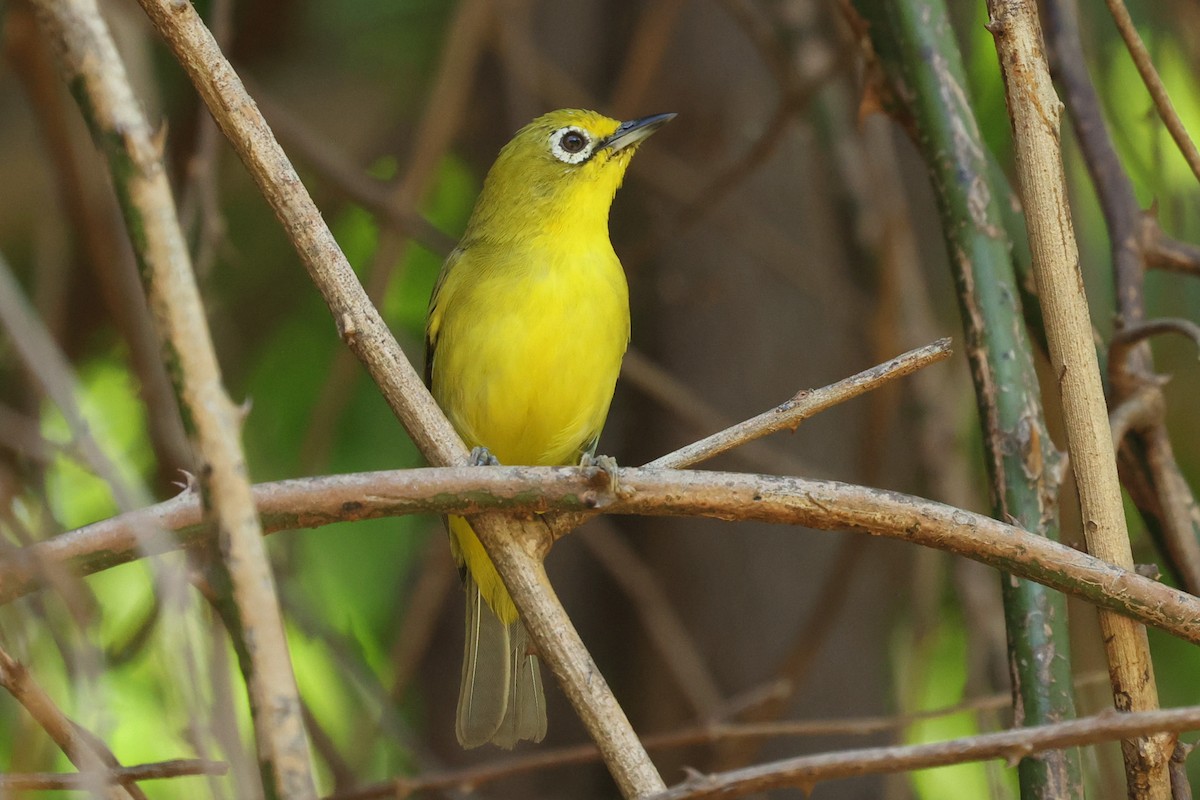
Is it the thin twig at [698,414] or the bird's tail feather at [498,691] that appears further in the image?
the thin twig at [698,414]

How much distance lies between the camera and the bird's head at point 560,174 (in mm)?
3994

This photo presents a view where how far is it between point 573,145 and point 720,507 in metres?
2.57

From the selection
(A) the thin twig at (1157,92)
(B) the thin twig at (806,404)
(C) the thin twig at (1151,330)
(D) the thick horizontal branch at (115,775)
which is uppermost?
(A) the thin twig at (1157,92)

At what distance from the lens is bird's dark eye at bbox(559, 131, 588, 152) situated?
4.11 meters

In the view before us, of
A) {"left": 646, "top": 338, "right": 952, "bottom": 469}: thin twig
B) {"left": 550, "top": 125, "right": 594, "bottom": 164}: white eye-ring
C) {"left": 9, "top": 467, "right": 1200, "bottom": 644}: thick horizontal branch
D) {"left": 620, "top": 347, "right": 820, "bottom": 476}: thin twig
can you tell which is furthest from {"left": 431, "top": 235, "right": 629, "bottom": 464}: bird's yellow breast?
{"left": 9, "top": 467, "right": 1200, "bottom": 644}: thick horizontal branch

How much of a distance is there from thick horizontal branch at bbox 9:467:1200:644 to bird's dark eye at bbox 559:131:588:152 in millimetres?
2488

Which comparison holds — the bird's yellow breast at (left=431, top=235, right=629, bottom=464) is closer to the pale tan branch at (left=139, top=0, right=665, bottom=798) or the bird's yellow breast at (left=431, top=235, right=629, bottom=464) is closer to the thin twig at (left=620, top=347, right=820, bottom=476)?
the thin twig at (left=620, top=347, right=820, bottom=476)

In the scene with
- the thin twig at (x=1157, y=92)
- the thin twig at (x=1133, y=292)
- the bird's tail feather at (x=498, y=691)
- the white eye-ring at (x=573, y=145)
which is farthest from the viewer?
the white eye-ring at (x=573, y=145)

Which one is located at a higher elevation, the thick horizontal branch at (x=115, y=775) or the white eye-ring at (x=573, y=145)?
the white eye-ring at (x=573, y=145)

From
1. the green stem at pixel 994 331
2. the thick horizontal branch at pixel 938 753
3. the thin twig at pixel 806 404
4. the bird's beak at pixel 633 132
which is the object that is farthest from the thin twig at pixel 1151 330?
the bird's beak at pixel 633 132

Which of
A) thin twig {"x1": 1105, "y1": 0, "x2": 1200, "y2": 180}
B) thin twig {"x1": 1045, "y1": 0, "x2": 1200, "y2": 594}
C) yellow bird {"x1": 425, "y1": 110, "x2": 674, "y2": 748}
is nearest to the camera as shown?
thin twig {"x1": 1105, "y1": 0, "x2": 1200, "y2": 180}

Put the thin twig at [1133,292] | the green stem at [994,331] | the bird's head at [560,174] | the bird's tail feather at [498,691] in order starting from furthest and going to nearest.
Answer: the bird's head at [560,174], the bird's tail feather at [498,691], the thin twig at [1133,292], the green stem at [994,331]

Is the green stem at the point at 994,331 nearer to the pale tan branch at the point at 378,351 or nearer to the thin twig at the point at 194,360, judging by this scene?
the pale tan branch at the point at 378,351

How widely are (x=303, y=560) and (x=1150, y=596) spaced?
317cm
